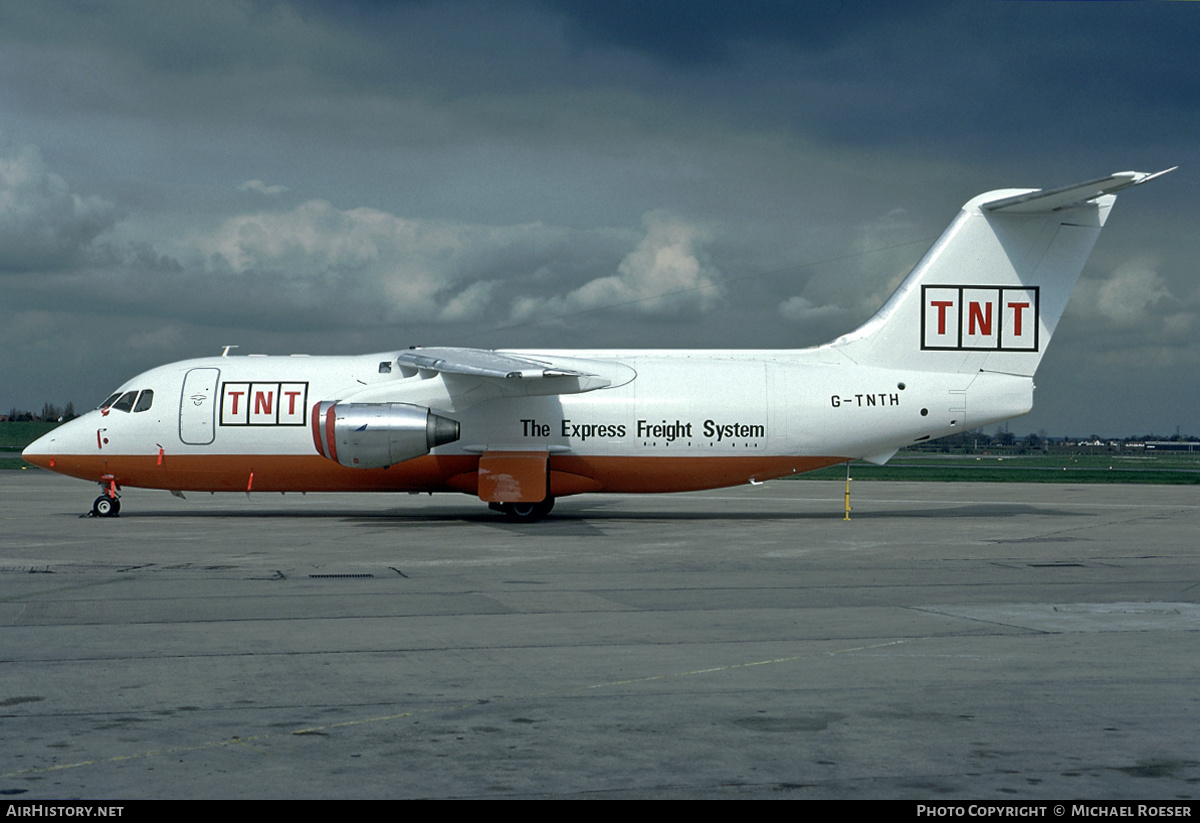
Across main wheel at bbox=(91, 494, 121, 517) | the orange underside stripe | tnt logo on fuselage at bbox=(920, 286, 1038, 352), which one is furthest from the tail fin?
main wheel at bbox=(91, 494, 121, 517)

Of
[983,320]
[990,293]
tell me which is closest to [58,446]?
[983,320]

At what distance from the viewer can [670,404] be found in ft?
86.6

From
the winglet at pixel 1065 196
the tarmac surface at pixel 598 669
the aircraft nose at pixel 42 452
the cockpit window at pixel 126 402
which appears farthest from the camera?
the cockpit window at pixel 126 402

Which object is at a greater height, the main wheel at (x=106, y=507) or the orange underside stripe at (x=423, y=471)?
the orange underside stripe at (x=423, y=471)

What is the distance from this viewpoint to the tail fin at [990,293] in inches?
1045

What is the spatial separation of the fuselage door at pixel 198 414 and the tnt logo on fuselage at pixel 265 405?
32cm

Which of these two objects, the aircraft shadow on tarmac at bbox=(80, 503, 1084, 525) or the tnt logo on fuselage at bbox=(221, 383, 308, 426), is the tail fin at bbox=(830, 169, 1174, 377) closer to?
the aircraft shadow on tarmac at bbox=(80, 503, 1084, 525)

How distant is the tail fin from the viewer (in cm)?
2653

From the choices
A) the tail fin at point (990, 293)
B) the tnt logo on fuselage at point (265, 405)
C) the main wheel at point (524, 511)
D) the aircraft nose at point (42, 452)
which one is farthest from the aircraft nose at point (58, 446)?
the tail fin at point (990, 293)

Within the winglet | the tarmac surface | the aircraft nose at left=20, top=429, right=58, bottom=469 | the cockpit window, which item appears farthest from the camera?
the cockpit window

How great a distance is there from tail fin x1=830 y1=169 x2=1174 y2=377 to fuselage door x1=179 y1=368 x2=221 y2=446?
1601 centimetres

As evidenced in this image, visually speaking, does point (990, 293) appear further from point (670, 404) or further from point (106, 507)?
point (106, 507)

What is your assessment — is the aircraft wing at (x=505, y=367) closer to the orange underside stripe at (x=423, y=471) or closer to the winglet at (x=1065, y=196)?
the orange underside stripe at (x=423, y=471)
